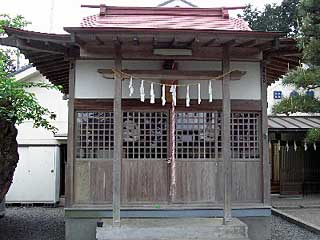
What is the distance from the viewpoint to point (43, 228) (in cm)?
1074

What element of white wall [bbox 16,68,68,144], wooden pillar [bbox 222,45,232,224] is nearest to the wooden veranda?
wooden pillar [bbox 222,45,232,224]

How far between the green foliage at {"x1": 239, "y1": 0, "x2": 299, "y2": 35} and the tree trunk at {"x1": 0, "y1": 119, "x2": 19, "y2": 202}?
2481 cm

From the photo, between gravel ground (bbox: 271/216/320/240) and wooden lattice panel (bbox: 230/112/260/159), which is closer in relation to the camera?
wooden lattice panel (bbox: 230/112/260/159)

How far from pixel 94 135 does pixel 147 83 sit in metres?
1.56

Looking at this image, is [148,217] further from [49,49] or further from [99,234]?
[49,49]

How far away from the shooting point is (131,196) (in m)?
8.56

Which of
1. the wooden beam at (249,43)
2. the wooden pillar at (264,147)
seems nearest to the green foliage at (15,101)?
the wooden beam at (249,43)

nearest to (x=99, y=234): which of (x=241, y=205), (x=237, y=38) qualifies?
(x=241, y=205)

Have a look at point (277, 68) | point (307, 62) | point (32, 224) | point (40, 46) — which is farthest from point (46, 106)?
point (307, 62)

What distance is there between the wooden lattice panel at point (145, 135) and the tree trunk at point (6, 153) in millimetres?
2744

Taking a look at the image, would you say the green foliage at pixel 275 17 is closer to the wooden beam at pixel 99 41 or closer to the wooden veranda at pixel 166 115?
the wooden veranda at pixel 166 115

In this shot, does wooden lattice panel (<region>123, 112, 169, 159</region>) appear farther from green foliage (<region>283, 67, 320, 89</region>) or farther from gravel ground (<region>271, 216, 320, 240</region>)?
gravel ground (<region>271, 216, 320, 240</region>)

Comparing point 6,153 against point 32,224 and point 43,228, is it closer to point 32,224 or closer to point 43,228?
point 43,228

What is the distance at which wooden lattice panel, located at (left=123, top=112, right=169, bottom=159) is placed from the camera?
28.4 ft
